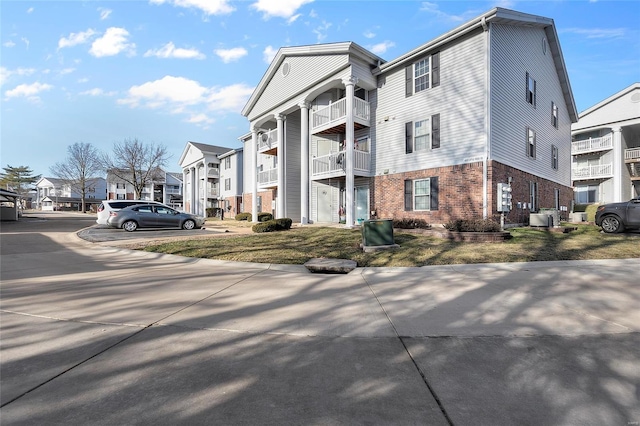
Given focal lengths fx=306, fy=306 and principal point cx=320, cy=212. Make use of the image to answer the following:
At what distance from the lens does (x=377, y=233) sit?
911 centimetres

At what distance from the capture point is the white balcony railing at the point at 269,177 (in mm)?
21923

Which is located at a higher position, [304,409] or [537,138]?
[537,138]

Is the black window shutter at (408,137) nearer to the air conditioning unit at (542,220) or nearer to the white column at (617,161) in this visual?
the air conditioning unit at (542,220)

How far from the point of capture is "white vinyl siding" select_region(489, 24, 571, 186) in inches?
518

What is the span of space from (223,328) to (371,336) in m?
1.72

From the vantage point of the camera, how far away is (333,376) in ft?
8.39

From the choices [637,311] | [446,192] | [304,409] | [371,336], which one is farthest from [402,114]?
[304,409]

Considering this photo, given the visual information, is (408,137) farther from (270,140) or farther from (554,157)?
(554,157)

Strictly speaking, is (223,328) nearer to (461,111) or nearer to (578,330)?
(578,330)

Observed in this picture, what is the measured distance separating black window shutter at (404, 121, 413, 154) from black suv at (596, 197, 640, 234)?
26.3ft

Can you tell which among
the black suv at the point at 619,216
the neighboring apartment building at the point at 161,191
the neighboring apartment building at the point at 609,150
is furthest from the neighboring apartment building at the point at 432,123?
the neighboring apartment building at the point at 161,191

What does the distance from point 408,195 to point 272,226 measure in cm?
696

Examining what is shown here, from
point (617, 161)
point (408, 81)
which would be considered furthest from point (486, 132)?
point (617, 161)

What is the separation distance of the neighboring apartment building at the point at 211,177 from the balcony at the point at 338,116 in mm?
17214
